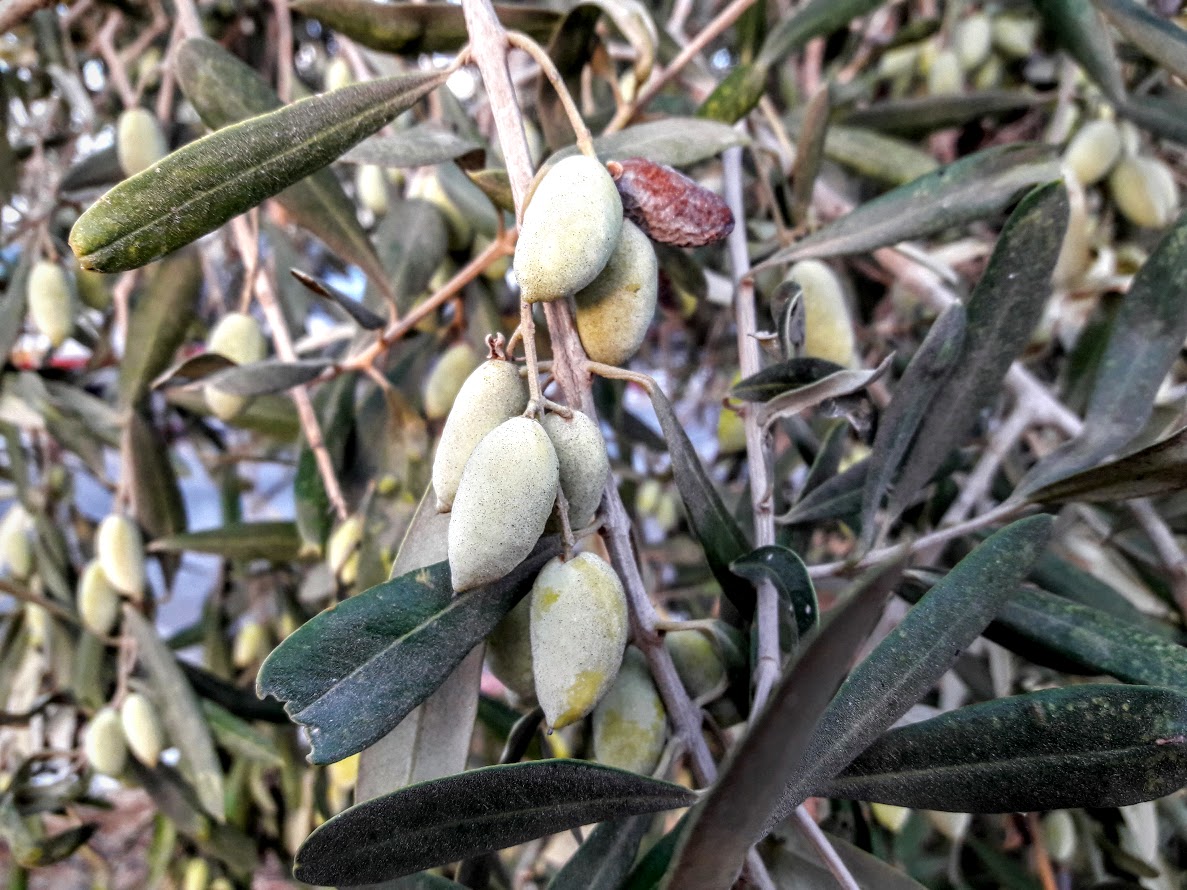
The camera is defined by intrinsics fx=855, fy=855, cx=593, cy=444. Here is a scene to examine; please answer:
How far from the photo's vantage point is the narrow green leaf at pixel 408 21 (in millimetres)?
672

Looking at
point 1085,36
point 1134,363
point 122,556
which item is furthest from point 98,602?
point 1085,36

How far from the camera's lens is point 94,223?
39 centimetres

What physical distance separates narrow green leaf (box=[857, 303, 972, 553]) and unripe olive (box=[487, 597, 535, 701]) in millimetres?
253

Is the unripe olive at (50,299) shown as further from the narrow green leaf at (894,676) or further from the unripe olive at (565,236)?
the narrow green leaf at (894,676)

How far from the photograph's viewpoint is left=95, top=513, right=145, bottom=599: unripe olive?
0.92 metres

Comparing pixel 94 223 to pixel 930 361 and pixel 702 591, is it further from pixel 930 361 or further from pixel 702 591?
pixel 702 591

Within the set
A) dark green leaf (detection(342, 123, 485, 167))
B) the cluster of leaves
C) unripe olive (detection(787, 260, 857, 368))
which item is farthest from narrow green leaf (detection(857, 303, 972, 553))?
dark green leaf (detection(342, 123, 485, 167))

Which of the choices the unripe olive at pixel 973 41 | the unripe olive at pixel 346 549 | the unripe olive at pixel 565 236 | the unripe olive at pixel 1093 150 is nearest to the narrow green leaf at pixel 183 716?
the unripe olive at pixel 346 549

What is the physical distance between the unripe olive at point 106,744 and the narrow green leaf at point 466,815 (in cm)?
63

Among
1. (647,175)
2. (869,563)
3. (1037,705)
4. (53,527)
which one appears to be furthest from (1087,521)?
(53,527)

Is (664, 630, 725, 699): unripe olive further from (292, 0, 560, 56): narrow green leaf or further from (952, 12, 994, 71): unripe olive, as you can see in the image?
(952, 12, 994, 71): unripe olive

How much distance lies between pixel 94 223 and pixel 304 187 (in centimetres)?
35

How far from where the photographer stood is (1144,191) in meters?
1.08

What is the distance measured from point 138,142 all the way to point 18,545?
1.78 feet
